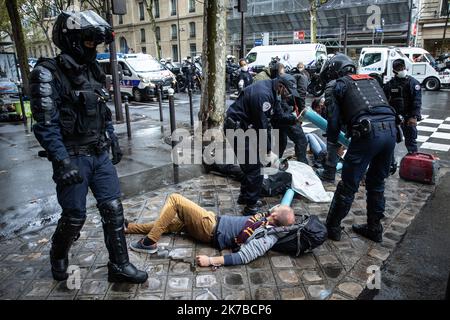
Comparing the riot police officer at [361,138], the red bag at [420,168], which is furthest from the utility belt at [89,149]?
the red bag at [420,168]

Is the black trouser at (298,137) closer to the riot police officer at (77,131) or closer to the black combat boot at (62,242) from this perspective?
the riot police officer at (77,131)

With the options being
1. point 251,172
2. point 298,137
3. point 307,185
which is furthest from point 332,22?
point 251,172

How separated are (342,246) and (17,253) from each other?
317 centimetres

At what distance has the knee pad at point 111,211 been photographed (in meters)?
2.92

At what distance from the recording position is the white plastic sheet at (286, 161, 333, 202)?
4.74 meters

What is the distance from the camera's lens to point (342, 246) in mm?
3621

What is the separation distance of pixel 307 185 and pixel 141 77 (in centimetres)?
1263

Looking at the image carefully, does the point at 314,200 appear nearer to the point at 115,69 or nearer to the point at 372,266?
the point at 372,266

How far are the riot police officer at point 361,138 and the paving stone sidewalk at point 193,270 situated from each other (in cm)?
28

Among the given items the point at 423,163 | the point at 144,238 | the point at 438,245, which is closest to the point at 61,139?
the point at 144,238

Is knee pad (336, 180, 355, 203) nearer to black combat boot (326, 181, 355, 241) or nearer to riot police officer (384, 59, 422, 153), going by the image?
black combat boot (326, 181, 355, 241)

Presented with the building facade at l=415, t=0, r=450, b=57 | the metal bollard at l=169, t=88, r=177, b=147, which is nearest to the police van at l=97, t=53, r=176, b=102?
the metal bollard at l=169, t=88, r=177, b=147

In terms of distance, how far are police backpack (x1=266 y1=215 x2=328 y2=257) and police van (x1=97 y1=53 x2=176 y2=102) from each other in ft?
43.4

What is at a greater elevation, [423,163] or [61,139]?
[61,139]
